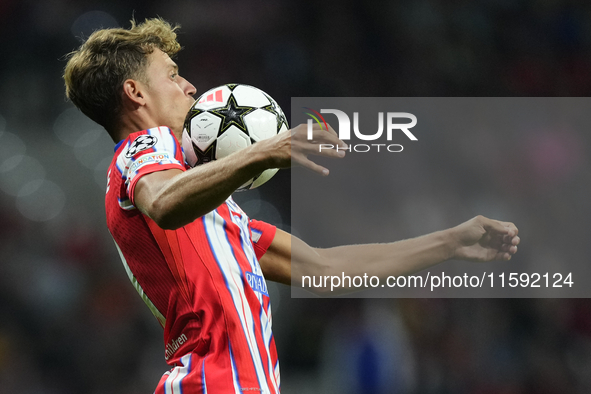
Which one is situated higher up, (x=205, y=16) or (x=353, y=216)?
(x=205, y=16)

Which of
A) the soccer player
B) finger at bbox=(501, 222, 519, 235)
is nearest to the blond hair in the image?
the soccer player

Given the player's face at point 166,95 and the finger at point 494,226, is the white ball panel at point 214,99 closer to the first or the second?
the player's face at point 166,95

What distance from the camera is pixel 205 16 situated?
278 inches

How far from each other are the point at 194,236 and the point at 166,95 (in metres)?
0.77

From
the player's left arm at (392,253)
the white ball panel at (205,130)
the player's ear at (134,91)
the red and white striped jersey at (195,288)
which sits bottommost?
the red and white striped jersey at (195,288)

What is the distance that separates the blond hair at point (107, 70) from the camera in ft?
8.71

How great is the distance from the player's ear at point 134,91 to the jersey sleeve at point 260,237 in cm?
77

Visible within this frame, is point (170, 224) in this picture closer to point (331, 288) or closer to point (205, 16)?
point (331, 288)

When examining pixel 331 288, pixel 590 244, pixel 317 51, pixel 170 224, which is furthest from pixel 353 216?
pixel 317 51

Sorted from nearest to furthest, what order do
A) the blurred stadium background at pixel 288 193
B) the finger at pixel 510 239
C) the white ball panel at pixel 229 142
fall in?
the white ball panel at pixel 229 142 → the finger at pixel 510 239 → the blurred stadium background at pixel 288 193

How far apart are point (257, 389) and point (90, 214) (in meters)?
4.93

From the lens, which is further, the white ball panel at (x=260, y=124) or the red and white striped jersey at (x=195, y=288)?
the white ball panel at (x=260, y=124)

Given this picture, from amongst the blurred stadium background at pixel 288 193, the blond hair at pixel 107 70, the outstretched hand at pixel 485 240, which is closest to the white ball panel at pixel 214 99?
the blond hair at pixel 107 70

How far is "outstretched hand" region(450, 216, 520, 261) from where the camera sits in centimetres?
277
